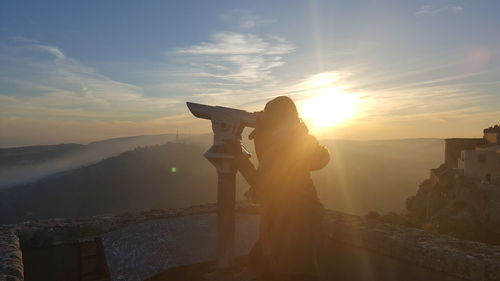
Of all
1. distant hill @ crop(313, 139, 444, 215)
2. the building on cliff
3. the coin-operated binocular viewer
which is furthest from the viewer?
distant hill @ crop(313, 139, 444, 215)

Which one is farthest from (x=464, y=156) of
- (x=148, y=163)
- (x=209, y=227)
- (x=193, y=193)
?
(x=148, y=163)

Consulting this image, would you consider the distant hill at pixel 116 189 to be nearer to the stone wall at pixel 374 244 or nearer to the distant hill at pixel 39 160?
the distant hill at pixel 39 160

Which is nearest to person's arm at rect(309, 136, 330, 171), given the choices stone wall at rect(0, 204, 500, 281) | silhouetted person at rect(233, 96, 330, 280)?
silhouetted person at rect(233, 96, 330, 280)

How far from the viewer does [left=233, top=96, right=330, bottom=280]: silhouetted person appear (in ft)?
10.7

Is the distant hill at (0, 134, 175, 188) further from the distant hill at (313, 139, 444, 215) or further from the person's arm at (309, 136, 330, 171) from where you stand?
the person's arm at (309, 136, 330, 171)

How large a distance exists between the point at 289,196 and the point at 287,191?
0.15 feet

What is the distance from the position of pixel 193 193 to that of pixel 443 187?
80192 millimetres

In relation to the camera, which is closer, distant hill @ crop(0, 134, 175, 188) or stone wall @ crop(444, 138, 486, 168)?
stone wall @ crop(444, 138, 486, 168)

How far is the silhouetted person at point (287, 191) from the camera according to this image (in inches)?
128

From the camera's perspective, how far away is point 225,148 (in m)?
3.49

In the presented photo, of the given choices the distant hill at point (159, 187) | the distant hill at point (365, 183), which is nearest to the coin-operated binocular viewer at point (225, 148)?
the distant hill at point (365, 183)

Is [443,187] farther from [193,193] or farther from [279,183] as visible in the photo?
[193,193]

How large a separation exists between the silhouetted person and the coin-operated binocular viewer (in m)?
0.23

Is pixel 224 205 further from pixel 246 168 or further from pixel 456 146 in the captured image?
pixel 456 146
